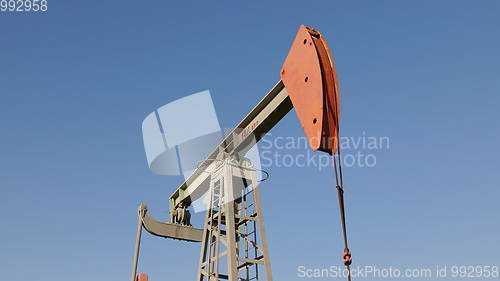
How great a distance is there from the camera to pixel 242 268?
10594 millimetres

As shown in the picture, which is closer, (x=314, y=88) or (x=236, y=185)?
(x=314, y=88)

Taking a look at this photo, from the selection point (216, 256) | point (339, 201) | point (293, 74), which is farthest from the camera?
point (216, 256)

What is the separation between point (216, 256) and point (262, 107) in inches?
137

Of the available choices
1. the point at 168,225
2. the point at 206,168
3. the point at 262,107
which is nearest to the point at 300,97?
the point at 262,107

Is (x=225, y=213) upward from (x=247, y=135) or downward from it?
downward

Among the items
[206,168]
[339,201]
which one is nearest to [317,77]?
[339,201]

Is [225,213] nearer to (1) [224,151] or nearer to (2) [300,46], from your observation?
(1) [224,151]

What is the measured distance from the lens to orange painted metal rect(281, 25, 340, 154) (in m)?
5.20

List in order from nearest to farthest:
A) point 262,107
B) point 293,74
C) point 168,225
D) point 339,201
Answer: point 339,201
point 293,74
point 262,107
point 168,225

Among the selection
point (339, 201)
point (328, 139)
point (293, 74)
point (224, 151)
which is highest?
point (224, 151)

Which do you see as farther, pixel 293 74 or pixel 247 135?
pixel 247 135

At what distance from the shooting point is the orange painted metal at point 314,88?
520 cm

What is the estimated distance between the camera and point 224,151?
1141 centimetres

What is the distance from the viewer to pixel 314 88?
5.79 metres
